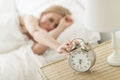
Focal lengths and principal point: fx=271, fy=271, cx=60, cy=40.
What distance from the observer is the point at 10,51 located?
67.8 inches

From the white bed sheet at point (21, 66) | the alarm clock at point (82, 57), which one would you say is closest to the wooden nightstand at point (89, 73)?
the alarm clock at point (82, 57)

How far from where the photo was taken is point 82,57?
124cm

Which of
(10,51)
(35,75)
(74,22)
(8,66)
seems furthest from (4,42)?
(74,22)

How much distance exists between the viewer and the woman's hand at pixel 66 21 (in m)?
1.69

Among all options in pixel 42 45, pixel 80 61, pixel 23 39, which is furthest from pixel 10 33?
pixel 80 61

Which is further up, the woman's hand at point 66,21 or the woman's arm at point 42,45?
the woman's hand at point 66,21

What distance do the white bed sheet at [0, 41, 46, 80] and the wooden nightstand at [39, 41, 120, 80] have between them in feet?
0.56

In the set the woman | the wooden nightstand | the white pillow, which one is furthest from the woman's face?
the wooden nightstand

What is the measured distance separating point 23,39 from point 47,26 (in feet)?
0.59

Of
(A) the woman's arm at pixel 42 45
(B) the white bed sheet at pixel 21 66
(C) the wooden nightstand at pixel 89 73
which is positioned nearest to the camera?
(C) the wooden nightstand at pixel 89 73

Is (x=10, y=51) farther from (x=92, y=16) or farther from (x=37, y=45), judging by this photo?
(x=92, y=16)

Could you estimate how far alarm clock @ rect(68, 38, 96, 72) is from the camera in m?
1.23

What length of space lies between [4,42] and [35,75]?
33 centimetres

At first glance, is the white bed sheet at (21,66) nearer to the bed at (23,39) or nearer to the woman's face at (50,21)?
the bed at (23,39)
